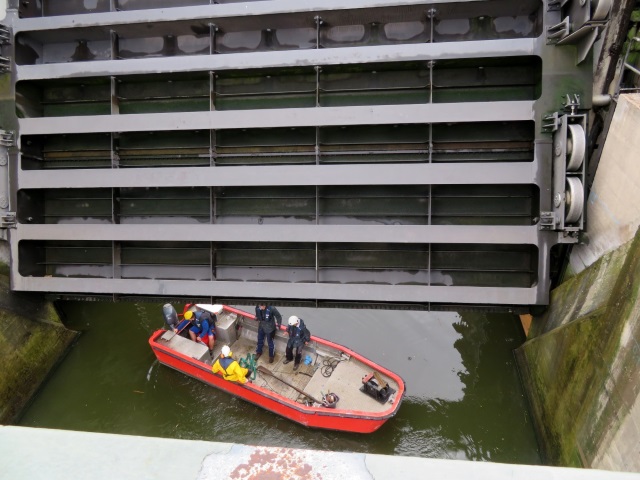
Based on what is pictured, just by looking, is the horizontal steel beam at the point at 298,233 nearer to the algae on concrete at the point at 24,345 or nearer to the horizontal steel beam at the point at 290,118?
the algae on concrete at the point at 24,345

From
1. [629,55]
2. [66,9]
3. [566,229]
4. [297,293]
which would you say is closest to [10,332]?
[297,293]

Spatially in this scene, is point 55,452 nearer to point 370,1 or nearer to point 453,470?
point 453,470

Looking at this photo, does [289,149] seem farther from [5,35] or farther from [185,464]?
[185,464]

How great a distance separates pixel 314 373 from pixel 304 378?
21 centimetres

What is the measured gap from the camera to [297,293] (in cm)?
736

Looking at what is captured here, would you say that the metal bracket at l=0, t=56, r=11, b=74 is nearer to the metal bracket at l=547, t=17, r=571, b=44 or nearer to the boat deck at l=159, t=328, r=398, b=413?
the boat deck at l=159, t=328, r=398, b=413

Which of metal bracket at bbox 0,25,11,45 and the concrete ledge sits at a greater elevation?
metal bracket at bbox 0,25,11,45

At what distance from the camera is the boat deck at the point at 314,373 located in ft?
23.2

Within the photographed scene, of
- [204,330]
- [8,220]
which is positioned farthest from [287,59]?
[8,220]

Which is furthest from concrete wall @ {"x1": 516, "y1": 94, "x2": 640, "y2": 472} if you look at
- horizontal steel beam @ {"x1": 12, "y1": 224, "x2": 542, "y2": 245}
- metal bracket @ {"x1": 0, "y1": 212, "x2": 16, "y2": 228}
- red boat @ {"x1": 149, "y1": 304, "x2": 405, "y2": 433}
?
metal bracket @ {"x1": 0, "y1": 212, "x2": 16, "y2": 228}

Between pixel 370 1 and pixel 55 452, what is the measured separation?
24.3 feet

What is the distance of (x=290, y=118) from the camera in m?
7.04

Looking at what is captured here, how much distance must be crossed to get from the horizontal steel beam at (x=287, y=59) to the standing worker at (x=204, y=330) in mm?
4782

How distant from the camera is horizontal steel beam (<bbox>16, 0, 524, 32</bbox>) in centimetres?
680
